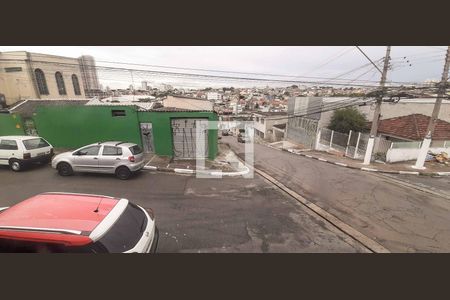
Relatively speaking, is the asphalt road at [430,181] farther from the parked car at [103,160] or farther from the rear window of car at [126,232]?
the parked car at [103,160]

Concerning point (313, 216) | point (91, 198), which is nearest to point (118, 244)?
point (91, 198)

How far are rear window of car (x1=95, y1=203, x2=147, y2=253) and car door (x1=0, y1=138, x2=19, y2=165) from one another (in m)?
8.53

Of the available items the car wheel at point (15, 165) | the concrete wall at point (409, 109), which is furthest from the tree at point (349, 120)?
the car wheel at point (15, 165)

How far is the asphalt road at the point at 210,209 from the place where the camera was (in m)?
4.94

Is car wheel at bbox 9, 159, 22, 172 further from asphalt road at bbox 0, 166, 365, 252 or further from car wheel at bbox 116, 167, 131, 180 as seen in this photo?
car wheel at bbox 116, 167, 131, 180

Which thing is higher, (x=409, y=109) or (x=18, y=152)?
(x=409, y=109)

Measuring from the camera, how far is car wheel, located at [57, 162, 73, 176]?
8.45 m

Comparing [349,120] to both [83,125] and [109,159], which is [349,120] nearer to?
[109,159]

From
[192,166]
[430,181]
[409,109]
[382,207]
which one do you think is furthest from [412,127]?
[192,166]

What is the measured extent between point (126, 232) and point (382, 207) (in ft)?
25.7

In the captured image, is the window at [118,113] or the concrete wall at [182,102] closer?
the window at [118,113]

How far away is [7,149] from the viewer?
29.1 ft

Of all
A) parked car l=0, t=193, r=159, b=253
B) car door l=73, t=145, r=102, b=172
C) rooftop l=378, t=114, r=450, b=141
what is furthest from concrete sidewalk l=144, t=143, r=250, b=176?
rooftop l=378, t=114, r=450, b=141

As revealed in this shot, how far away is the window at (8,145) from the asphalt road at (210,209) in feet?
3.41
